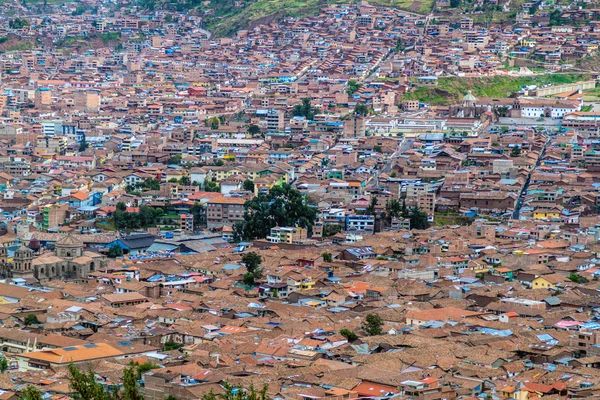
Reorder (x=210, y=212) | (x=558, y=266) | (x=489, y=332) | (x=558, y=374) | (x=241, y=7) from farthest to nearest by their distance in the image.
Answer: (x=241, y=7) < (x=210, y=212) < (x=558, y=266) < (x=489, y=332) < (x=558, y=374)

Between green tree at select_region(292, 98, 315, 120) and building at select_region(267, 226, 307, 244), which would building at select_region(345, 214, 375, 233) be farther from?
green tree at select_region(292, 98, 315, 120)

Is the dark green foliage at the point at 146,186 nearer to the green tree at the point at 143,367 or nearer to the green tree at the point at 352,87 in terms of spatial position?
the green tree at the point at 352,87

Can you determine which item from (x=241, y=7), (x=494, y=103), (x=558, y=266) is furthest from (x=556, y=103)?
(x=241, y=7)

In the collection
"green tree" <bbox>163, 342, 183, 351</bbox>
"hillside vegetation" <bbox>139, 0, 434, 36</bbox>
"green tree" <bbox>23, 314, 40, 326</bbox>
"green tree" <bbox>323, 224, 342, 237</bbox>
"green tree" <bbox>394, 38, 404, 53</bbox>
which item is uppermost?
"hillside vegetation" <bbox>139, 0, 434, 36</bbox>

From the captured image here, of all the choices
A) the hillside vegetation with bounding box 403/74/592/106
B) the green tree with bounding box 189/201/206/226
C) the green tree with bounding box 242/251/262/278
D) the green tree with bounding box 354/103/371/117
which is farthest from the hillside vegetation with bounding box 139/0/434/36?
the green tree with bounding box 242/251/262/278

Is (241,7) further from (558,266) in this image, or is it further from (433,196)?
(558,266)

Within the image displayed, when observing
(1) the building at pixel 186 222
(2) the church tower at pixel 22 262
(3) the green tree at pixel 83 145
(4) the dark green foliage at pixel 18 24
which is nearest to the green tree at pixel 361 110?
(3) the green tree at pixel 83 145

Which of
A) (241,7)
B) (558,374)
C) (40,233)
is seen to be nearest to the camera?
(558,374)
